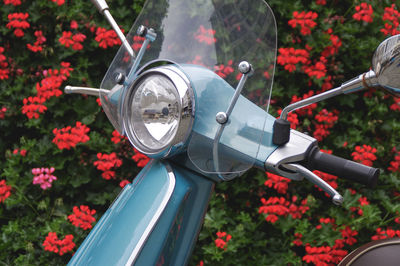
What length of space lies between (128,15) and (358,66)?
1.40 m

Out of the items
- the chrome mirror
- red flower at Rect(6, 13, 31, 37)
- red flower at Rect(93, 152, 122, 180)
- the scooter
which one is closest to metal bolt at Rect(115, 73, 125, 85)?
the scooter

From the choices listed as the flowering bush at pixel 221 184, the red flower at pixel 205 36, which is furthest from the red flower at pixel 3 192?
the red flower at pixel 205 36

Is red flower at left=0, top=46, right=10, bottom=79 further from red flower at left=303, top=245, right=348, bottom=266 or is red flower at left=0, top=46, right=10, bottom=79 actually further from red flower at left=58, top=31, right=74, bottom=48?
red flower at left=303, top=245, right=348, bottom=266

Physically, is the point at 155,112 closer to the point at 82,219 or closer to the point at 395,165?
the point at 82,219

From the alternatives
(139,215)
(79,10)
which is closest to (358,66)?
(79,10)

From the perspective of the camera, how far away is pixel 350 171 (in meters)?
0.88

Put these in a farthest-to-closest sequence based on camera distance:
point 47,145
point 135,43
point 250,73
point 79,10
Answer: point 79,10 → point 47,145 → point 135,43 → point 250,73

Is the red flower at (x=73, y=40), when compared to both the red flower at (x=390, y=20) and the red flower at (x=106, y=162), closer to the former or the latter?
the red flower at (x=106, y=162)

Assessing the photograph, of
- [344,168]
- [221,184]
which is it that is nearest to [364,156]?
[221,184]

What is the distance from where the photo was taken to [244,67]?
2.81ft

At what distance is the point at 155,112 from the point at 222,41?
0.75ft

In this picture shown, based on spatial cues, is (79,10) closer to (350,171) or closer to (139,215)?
(139,215)

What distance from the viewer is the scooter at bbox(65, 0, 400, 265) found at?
34.9 inches

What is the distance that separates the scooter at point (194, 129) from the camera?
2.91ft
